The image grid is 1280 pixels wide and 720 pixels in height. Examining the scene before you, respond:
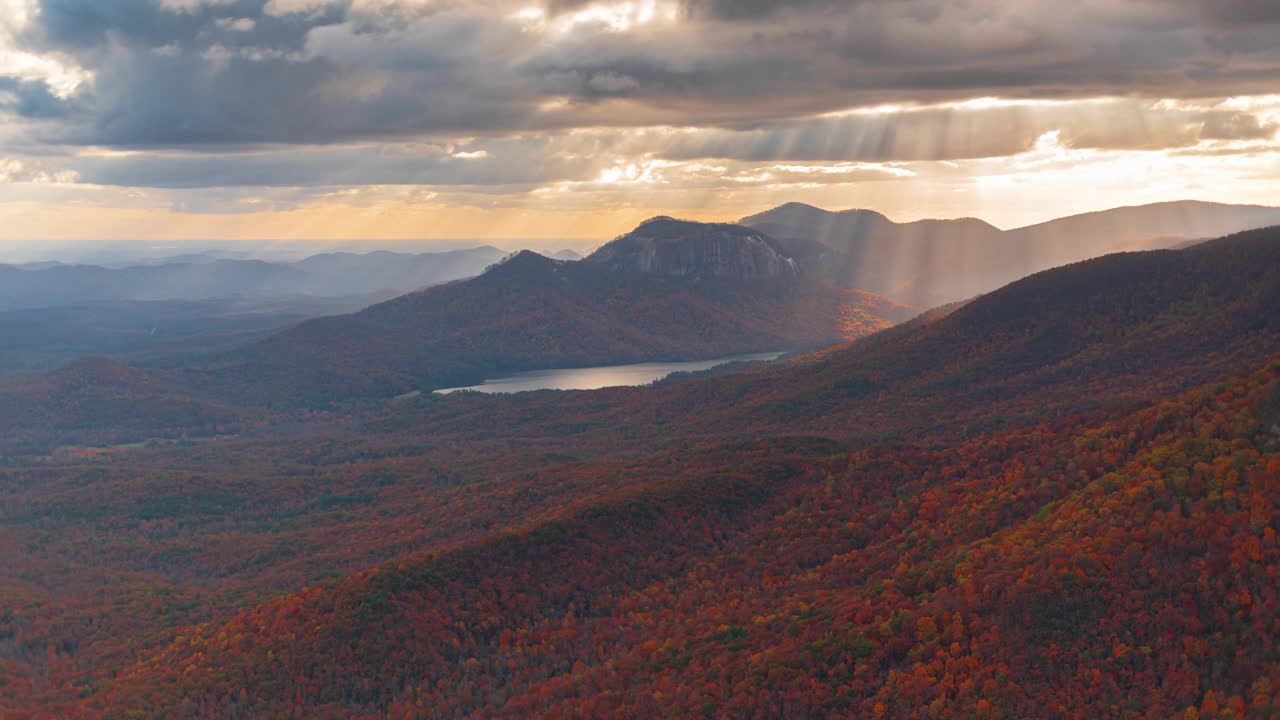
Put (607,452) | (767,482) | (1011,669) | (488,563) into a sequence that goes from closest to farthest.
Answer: (1011,669) < (488,563) < (767,482) < (607,452)

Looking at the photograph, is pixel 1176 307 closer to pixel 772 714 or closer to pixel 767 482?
pixel 767 482

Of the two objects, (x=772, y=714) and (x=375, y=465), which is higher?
(x=772, y=714)

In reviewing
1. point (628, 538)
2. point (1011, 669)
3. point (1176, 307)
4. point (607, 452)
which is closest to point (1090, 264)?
point (1176, 307)

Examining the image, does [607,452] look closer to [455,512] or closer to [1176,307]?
[455,512]

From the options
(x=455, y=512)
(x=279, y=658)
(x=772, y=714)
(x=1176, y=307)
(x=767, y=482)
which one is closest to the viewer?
(x=772, y=714)

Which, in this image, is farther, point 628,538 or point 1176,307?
point 1176,307

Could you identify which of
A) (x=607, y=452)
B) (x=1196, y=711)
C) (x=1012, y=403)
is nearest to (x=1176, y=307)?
(x=1012, y=403)

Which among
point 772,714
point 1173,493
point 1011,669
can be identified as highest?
point 1173,493

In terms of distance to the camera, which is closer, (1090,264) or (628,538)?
(628,538)

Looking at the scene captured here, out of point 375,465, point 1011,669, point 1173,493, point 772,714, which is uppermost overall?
point 1173,493
